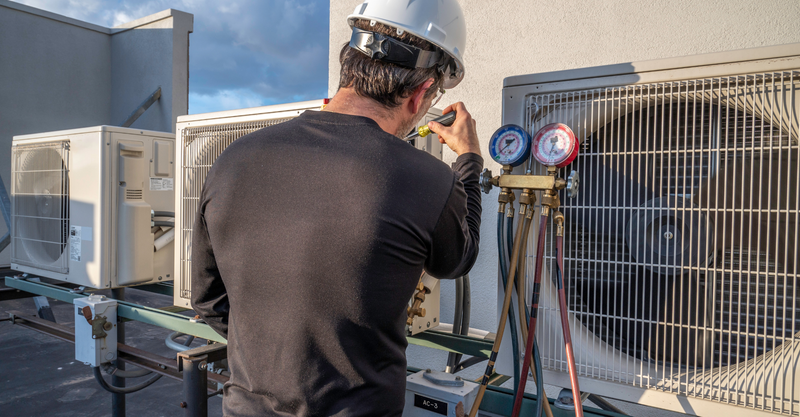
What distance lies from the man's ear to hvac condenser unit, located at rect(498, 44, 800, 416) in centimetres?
25

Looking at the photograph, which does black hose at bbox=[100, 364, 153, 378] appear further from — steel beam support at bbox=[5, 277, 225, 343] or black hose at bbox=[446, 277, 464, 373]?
black hose at bbox=[446, 277, 464, 373]

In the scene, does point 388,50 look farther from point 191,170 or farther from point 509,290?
point 191,170

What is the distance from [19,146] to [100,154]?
0.79 metres

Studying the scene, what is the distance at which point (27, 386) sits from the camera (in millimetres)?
3104

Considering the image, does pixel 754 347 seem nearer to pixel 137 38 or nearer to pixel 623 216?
pixel 623 216

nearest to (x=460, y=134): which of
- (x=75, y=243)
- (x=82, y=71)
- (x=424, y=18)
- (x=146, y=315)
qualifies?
(x=424, y=18)

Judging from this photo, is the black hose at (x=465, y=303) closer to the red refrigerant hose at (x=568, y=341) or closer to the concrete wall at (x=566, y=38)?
the concrete wall at (x=566, y=38)

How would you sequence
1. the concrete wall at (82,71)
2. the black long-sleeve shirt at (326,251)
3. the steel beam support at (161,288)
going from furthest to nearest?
the concrete wall at (82,71) < the steel beam support at (161,288) < the black long-sleeve shirt at (326,251)

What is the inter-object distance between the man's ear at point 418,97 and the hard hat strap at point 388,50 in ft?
0.11

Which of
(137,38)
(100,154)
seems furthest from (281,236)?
(137,38)

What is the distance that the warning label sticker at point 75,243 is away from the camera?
1.86 meters

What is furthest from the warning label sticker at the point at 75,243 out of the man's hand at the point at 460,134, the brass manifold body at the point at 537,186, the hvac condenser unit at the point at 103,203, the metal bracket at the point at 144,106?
the metal bracket at the point at 144,106

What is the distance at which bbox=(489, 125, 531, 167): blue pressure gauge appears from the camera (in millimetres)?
929

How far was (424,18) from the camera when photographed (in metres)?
0.82
